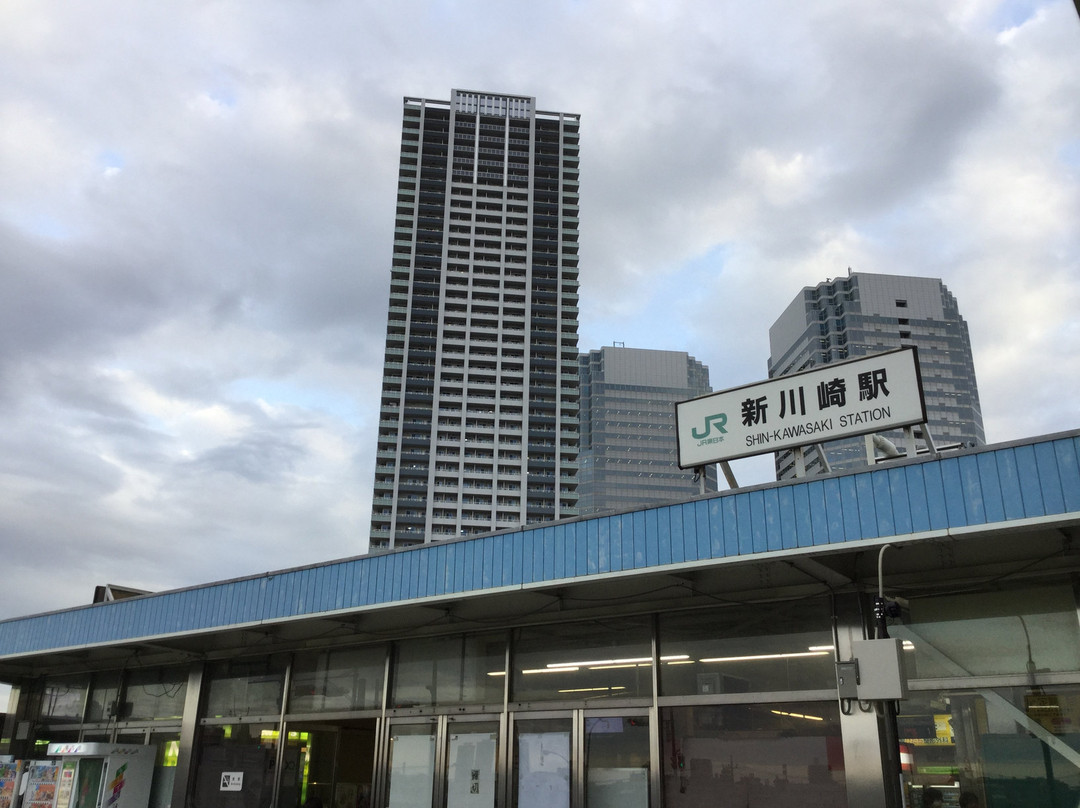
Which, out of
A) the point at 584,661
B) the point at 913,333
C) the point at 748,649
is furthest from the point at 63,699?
the point at 913,333

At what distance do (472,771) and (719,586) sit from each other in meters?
5.21

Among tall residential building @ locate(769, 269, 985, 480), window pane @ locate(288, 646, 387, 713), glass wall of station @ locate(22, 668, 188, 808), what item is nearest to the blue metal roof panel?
window pane @ locate(288, 646, 387, 713)

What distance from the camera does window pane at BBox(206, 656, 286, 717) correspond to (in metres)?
17.8

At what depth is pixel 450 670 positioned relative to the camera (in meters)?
15.3

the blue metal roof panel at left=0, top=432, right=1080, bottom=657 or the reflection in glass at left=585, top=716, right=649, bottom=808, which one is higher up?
the blue metal roof panel at left=0, top=432, right=1080, bottom=657

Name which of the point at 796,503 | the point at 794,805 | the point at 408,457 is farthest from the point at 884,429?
the point at 408,457

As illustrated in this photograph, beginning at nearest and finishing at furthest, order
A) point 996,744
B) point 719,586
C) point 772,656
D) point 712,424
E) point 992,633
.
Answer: point 996,744 < point 992,633 < point 772,656 < point 719,586 < point 712,424

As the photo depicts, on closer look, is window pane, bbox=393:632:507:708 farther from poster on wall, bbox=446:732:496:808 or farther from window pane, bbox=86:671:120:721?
window pane, bbox=86:671:120:721

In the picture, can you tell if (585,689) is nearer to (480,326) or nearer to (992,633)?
(992,633)

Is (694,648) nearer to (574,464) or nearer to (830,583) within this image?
(830,583)

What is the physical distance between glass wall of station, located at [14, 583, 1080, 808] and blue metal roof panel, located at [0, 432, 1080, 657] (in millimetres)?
1938

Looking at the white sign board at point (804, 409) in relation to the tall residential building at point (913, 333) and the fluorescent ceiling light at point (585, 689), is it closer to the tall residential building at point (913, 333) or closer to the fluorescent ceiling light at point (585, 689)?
the fluorescent ceiling light at point (585, 689)

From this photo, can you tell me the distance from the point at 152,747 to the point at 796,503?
15377 millimetres

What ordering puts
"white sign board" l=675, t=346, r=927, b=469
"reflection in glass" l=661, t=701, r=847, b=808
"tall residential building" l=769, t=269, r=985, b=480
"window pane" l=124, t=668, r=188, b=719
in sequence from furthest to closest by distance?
"tall residential building" l=769, t=269, r=985, b=480 < "window pane" l=124, t=668, r=188, b=719 < "white sign board" l=675, t=346, r=927, b=469 < "reflection in glass" l=661, t=701, r=847, b=808
